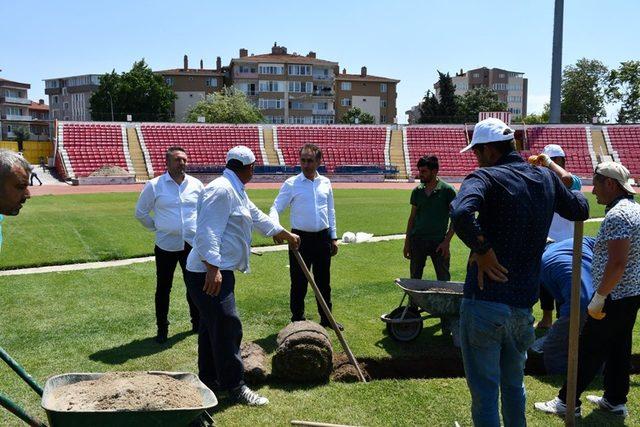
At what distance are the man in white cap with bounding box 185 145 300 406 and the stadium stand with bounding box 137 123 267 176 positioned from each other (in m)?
40.0

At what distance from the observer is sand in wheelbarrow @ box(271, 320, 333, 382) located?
17.6ft

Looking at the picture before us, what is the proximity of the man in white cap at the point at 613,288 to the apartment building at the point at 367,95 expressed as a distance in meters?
86.7

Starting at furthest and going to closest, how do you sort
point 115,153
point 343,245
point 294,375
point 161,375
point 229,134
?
point 229,134 < point 115,153 < point 343,245 < point 294,375 < point 161,375

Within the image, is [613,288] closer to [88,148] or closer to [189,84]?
[88,148]

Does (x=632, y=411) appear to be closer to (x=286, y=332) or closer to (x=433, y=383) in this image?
(x=433, y=383)

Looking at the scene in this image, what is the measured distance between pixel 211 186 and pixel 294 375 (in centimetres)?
203

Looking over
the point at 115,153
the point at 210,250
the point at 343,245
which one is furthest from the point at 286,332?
the point at 115,153

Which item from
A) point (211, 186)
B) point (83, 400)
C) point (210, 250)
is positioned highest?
point (211, 186)

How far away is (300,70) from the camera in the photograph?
8538cm

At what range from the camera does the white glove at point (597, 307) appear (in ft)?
14.1

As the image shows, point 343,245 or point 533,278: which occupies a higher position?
point 533,278

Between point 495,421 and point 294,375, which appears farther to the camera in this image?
point 294,375

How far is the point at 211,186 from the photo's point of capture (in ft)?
15.7

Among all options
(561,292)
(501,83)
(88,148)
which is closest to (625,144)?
(88,148)
